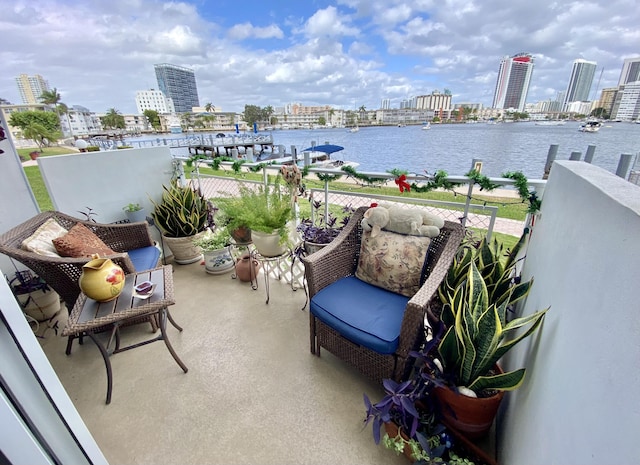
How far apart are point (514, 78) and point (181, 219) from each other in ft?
27.8

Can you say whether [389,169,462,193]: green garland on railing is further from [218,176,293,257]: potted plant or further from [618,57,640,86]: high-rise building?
[618,57,640,86]: high-rise building

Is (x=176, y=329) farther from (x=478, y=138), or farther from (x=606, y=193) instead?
(x=478, y=138)

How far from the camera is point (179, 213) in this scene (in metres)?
3.08

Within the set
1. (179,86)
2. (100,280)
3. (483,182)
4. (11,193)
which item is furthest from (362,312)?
(179,86)

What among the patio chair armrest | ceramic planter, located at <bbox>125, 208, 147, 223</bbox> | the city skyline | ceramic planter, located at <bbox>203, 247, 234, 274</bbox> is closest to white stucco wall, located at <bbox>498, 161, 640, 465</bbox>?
the patio chair armrest

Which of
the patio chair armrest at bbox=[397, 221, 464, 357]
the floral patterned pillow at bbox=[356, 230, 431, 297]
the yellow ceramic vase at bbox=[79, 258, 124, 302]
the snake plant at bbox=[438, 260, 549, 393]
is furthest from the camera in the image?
the floral patterned pillow at bbox=[356, 230, 431, 297]

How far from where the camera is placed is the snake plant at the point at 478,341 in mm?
1108

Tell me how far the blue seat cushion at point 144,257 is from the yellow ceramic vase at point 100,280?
1.99 feet

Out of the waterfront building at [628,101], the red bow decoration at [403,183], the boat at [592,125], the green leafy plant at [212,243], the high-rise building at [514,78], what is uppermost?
the high-rise building at [514,78]

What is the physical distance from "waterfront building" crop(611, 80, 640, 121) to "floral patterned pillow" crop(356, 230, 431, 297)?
344cm

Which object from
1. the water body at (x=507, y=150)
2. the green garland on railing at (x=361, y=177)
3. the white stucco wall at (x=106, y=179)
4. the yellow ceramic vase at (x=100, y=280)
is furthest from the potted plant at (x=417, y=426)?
the water body at (x=507, y=150)

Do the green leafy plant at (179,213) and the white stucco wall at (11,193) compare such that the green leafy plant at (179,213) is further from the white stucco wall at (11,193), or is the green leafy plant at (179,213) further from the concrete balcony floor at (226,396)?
the concrete balcony floor at (226,396)

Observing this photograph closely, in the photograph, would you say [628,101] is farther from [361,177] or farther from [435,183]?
[361,177]

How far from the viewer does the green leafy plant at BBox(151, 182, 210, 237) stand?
3.08m
